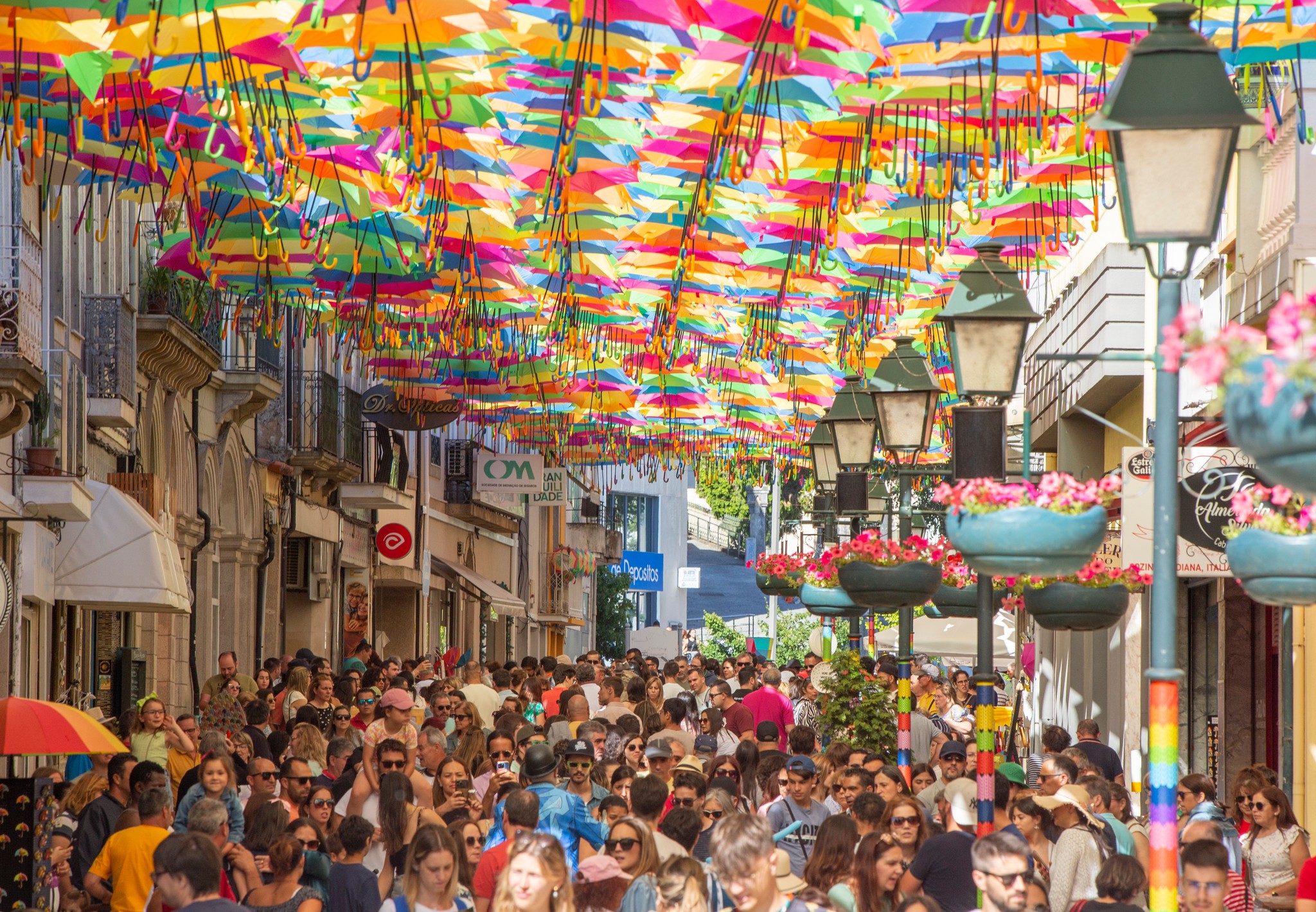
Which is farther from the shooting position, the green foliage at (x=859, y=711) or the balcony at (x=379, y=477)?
the balcony at (x=379, y=477)

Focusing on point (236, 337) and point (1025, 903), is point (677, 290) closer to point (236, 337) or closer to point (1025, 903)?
point (1025, 903)

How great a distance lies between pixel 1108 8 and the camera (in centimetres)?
925

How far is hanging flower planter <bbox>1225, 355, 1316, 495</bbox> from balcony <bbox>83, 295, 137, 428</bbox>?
16.9 meters

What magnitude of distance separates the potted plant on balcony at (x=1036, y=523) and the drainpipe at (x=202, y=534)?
19.1m

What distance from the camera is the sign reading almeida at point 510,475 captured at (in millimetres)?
36156

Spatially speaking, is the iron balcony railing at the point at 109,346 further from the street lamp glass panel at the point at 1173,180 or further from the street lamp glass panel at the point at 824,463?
the street lamp glass panel at the point at 1173,180

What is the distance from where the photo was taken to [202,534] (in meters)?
25.2

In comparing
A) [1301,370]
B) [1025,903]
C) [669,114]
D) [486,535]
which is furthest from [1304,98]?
[486,535]

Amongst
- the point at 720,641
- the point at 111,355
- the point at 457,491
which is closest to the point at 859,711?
the point at 111,355

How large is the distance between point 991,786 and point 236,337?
18942 mm

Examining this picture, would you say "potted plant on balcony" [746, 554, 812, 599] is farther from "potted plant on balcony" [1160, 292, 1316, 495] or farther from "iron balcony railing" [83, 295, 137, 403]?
"potted plant on balcony" [1160, 292, 1316, 495]

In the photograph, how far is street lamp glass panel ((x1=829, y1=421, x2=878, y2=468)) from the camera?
13.9 m

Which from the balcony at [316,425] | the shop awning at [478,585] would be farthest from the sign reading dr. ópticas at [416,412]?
the shop awning at [478,585]

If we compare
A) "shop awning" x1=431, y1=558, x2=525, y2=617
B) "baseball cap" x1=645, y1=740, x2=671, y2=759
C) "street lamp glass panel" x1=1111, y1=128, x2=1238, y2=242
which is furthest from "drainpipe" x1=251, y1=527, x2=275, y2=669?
"street lamp glass panel" x1=1111, y1=128, x2=1238, y2=242
